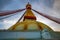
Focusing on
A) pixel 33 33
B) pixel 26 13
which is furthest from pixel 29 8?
pixel 33 33

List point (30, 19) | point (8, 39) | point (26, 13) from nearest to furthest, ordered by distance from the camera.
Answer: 1. point (8, 39)
2. point (30, 19)
3. point (26, 13)

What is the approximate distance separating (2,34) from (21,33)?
56cm

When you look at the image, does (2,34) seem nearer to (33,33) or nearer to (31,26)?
(33,33)

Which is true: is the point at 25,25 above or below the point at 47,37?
below

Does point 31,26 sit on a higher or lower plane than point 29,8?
lower

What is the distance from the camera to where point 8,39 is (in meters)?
4.27

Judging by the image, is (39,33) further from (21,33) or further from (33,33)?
(21,33)

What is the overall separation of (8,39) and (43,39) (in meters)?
1.03

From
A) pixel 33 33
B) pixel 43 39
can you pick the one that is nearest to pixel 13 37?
pixel 33 33

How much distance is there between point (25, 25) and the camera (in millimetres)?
10148

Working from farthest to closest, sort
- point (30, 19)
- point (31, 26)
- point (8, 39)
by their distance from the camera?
point (30, 19) → point (31, 26) → point (8, 39)

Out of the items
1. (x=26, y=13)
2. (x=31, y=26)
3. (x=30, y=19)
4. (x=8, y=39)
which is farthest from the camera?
(x=26, y=13)

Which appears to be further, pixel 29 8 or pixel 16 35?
pixel 29 8

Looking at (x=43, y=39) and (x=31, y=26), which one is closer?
(x=43, y=39)
